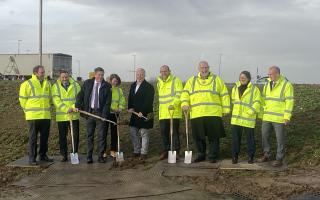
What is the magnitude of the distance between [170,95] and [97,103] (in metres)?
1.59

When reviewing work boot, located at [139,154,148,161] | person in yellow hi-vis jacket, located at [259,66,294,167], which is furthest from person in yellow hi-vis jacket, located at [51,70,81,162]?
person in yellow hi-vis jacket, located at [259,66,294,167]

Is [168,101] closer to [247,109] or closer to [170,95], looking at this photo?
[170,95]

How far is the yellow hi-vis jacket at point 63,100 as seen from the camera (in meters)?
9.98

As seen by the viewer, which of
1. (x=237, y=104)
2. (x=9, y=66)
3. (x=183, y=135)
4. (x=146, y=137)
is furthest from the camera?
(x=9, y=66)

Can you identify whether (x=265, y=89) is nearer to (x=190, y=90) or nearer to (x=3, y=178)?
(x=190, y=90)

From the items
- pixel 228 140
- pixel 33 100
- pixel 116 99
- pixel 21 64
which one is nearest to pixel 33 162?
pixel 33 100

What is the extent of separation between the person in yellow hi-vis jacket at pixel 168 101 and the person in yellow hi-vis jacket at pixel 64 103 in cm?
187

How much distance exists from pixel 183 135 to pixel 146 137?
168 cm

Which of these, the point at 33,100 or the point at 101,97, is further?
the point at 101,97

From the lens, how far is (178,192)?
7387 millimetres

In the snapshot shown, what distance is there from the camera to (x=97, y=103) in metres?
9.84

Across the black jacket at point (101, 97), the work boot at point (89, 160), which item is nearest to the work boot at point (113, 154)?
the work boot at point (89, 160)

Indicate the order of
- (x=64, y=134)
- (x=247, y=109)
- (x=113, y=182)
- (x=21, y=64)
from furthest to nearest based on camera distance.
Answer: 1. (x=21, y=64)
2. (x=64, y=134)
3. (x=247, y=109)
4. (x=113, y=182)

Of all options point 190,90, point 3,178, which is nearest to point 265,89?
point 190,90
